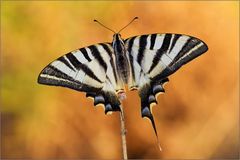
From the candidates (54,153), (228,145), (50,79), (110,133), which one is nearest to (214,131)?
(228,145)

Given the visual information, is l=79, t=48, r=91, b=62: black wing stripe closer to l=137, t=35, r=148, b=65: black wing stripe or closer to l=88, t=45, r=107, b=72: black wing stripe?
l=88, t=45, r=107, b=72: black wing stripe

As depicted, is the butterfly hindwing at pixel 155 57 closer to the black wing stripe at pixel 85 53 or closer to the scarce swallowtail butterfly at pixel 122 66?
the scarce swallowtail butterfly at pixel 122 66

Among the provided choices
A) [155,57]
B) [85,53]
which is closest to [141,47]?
[155,57]

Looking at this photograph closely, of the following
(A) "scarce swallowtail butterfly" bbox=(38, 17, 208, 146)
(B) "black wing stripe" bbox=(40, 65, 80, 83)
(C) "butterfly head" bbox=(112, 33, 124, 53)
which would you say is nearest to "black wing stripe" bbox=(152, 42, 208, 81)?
(A) "scarce swallowtail butterfly" bbox=(38, 17, 208, 146)

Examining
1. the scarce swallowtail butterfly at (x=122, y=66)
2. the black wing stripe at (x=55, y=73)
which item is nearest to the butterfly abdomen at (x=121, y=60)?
the scarce swallowtail butterfly at (x=122, y=66)

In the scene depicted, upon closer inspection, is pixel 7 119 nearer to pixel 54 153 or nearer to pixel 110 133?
pixel 54 153

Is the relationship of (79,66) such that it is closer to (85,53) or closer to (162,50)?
(85,53)
